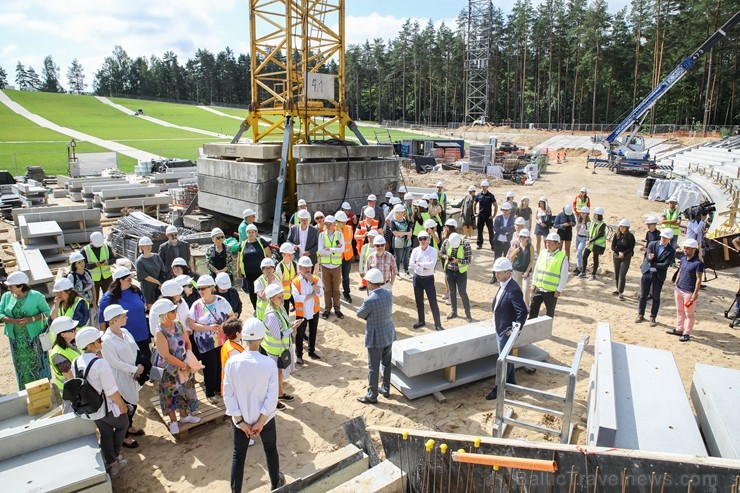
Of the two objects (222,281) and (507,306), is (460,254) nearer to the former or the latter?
(507,306)

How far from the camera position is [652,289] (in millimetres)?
8586

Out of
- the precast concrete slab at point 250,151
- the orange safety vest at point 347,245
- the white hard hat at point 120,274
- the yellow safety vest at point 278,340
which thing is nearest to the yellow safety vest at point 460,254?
the orange safety vest at point 347,245

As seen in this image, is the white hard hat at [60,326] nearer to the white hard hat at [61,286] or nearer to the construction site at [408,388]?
the construction site at [408,388]

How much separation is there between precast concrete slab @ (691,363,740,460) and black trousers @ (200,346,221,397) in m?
5.19

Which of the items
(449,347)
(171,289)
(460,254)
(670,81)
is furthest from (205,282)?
(670,81)

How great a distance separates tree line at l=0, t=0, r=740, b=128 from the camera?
48812 millimetres

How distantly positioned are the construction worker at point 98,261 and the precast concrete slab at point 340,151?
6049 mm

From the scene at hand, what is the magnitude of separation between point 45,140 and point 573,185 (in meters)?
49.0

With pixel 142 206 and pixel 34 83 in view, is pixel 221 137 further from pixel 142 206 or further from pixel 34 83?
pixel 34 83

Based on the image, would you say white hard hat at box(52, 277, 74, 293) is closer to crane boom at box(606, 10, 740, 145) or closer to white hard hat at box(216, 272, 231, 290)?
white hard hat at box(216, 272, 231, 290)

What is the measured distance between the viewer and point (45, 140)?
1912 inches

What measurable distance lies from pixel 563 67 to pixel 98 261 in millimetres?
67043

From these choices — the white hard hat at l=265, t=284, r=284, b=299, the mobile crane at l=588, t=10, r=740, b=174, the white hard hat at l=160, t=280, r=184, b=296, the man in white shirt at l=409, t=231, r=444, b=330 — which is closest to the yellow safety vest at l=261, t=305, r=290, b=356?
the white hard hat at l=265, t=284, r=284, b=299

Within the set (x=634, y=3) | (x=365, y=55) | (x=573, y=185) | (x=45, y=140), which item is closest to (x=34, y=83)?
(x=365, y=55)
